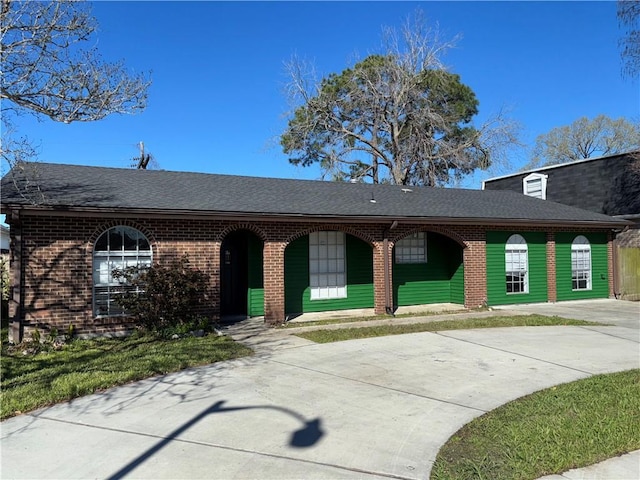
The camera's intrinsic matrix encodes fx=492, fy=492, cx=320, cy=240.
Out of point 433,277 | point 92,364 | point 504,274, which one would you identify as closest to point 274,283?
point 92,364

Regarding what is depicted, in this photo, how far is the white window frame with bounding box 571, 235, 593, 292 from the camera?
53.2ft

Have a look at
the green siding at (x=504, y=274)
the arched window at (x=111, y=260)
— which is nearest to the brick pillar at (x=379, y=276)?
the green siding at (x=504, y=274)

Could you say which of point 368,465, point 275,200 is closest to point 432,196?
point 275,200

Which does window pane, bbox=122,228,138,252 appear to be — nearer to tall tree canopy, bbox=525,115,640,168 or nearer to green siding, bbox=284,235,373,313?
green siding, bbox=284,235,373,313

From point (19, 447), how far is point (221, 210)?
6.95 meters

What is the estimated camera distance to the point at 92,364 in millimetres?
7324

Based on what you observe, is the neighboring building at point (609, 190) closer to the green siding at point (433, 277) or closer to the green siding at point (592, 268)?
the green siding at point (592, 268)

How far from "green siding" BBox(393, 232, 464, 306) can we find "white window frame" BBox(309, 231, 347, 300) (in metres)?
1.75

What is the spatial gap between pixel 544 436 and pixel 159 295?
24.4 feet

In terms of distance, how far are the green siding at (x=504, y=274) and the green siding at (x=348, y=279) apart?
150 inches

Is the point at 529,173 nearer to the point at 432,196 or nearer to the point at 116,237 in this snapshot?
the point at 432,196

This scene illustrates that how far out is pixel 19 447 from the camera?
431cm

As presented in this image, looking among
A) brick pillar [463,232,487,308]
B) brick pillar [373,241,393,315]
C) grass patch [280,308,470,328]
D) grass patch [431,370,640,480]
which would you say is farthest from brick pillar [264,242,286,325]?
grass patch [431,370,640,480]

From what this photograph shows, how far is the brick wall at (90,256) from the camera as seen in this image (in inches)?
368
